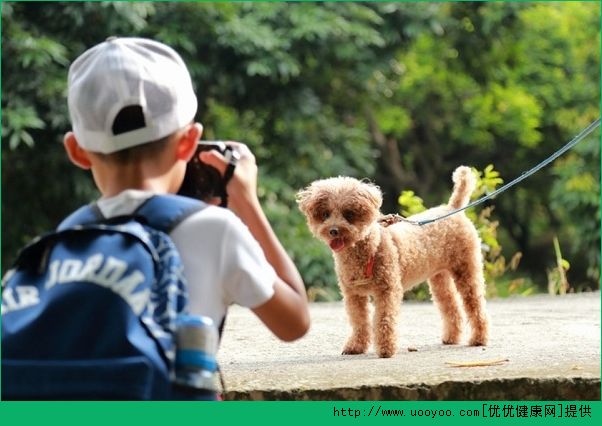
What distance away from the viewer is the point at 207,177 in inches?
105

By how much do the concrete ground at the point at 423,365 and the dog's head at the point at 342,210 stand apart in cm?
53

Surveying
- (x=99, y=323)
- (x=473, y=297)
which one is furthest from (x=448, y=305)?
(x=99, y=323)

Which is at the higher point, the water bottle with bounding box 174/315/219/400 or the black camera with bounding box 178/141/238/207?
the black camera with bounding box 178/141/238/207

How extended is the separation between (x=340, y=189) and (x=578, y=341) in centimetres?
146

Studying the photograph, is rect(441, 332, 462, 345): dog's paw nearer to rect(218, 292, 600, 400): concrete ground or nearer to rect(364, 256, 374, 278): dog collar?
rect(218, 292, 600, 400): concrete ground

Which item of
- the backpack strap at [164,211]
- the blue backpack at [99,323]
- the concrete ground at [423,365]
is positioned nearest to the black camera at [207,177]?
the backpack strap at [164,211]

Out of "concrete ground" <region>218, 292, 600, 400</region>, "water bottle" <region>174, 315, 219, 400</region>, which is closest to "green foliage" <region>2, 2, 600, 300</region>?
"concrete ground" <region>218, 292, 600, 400</region>

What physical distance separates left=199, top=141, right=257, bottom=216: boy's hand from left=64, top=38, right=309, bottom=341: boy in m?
0.12

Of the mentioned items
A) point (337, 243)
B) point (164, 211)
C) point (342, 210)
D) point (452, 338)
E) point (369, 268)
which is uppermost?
point (164, 211)

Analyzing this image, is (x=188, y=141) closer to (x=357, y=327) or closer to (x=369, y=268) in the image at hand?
(x=369, y=268)

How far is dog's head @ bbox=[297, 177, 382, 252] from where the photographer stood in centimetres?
451

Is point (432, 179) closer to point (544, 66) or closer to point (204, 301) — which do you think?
point (544, 66)

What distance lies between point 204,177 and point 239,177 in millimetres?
133

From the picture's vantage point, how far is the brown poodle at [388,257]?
454cm
